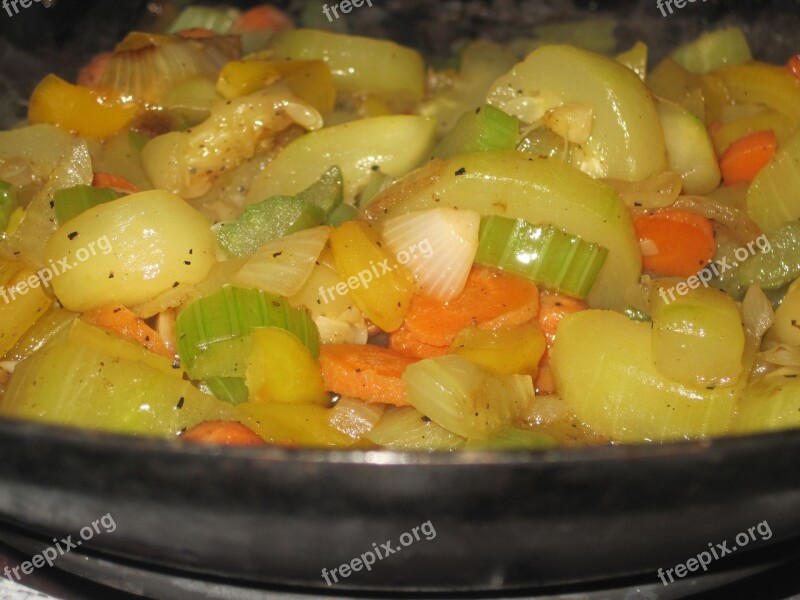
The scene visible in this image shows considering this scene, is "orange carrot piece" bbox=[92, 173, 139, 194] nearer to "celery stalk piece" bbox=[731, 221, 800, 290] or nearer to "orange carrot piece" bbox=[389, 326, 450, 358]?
"orange carrot piece" bbox=[389, 326, 450, 358]

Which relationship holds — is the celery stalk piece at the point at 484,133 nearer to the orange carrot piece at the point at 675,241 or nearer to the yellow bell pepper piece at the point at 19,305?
the orange carrot piece at the point at 675,241

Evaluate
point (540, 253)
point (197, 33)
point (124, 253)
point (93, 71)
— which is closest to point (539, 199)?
point (540, 253)

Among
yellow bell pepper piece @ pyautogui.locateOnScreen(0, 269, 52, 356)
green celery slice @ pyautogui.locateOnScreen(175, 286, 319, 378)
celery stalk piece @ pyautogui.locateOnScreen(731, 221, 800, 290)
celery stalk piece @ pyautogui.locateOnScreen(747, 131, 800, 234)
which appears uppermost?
yellow bell pepper piece @ pyautogui.locateOnScreen(0, 269, 52, 356)

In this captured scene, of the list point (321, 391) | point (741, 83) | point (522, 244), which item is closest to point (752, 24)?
point (741, 83)

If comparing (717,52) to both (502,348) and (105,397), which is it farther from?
(105,397)

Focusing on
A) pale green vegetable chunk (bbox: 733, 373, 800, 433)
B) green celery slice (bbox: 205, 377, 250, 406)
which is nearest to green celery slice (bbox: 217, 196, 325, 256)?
green celery slice (bbox: 205, 377, 250, 406)

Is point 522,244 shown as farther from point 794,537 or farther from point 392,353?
point 794,537

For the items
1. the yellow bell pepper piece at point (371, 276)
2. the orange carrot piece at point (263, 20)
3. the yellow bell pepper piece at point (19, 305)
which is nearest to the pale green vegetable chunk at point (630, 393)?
the yellow bell pepper piece at point (371, 276)

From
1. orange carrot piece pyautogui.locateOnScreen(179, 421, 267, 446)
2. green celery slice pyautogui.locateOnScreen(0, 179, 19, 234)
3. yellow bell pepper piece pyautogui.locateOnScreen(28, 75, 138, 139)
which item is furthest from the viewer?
yellow bell pepper piece pyautogui.locateOnScreen(28, 75, 138, 139)
